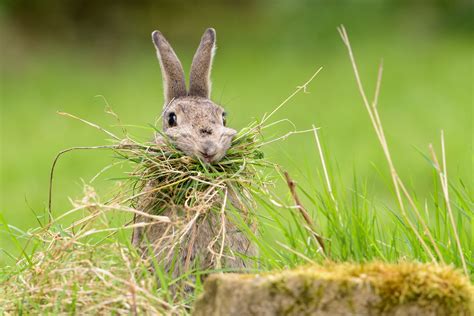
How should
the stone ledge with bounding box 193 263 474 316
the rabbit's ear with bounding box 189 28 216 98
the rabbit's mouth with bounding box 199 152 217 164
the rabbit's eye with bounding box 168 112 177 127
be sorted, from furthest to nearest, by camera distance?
the rabbit's ear with bounding box 189 28 216 98
the rabbit's eye with bounding box 168 112 177 127
the rabbit's mouth with bounding box 199 152 217 164
the stone ledge with bounding box 193 263 474 316

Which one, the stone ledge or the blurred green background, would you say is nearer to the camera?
the stone ledge

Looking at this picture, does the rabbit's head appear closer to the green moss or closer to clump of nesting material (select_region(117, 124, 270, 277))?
clump of nesting material (select_region(117, 124, 270, 277))

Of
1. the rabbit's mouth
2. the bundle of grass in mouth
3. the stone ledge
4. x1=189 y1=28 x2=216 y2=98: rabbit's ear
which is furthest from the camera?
x1=189 y1=28 x2=216 y2=98: rabbit's ear

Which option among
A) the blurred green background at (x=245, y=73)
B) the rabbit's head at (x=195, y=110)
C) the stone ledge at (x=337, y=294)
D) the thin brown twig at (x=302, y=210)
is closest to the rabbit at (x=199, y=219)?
the rabbit's head at (x=195, y=110)

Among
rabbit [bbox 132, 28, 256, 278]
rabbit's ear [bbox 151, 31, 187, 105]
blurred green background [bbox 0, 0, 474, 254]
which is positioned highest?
rabbit's ear [bbox 151, 31, 187, 105]

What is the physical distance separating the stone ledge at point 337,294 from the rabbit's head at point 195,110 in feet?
3.64

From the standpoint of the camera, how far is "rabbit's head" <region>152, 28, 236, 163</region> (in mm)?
4078

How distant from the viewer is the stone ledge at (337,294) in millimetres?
2939

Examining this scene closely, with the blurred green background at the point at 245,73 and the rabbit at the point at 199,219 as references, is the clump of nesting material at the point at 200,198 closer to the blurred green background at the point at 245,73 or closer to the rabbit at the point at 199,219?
the rabbit at the point at 199,219

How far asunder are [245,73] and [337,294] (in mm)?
12159

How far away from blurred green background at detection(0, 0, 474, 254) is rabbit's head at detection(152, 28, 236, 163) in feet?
9.67

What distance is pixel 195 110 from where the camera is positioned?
4602 millimetres

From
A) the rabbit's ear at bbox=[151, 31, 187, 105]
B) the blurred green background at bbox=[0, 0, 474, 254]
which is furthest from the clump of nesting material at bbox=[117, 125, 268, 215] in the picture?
the blurred green background at bbox=[0, 0, 474, 254]

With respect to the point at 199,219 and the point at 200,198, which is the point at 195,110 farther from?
the point at 200,198
